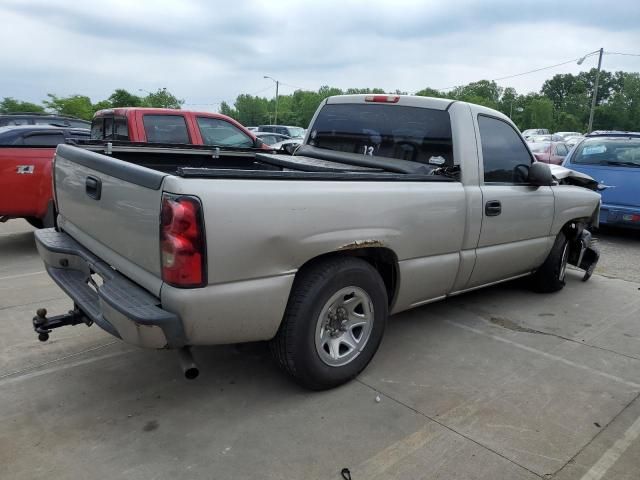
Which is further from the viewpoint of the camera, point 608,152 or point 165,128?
point 608,152

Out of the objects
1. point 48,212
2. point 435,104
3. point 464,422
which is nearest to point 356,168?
point 435,104

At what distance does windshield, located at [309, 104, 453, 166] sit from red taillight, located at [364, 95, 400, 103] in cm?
4

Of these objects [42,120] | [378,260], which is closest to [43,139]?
[378,260]

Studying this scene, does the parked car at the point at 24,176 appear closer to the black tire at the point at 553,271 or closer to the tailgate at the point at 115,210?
the tailgate at the point at 115,210

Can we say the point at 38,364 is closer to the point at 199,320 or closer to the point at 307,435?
the point at 199,320

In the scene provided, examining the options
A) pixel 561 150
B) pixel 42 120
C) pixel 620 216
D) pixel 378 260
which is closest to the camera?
pixel 378 260

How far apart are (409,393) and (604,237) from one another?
285 inches

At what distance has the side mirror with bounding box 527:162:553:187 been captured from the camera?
14.6 feet

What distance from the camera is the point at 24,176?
6.50 m

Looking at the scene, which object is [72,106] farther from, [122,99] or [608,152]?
[608,152]

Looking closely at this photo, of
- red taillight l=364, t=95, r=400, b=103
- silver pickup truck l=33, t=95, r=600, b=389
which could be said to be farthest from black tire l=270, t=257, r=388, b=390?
red taillight l=364, t=95, r=400, b=103

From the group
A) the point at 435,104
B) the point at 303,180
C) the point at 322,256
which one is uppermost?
the point at 435,104

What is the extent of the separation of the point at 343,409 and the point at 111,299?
58.3 inches

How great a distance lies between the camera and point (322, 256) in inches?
122
